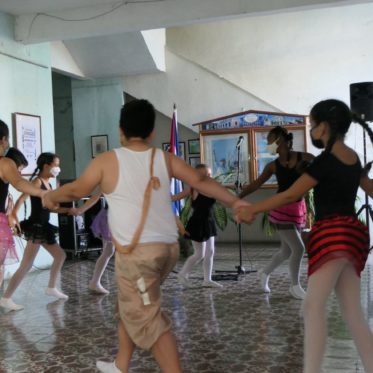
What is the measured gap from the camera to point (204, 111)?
1009 centimetres

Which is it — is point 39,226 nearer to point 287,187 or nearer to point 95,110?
Answer: point 287,187

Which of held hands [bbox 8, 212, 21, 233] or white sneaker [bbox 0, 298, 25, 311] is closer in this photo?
held hands [bbox 8, 212, 21, 233]

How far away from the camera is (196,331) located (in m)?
4.11

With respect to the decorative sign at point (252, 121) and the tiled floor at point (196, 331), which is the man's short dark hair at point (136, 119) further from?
the decorative sign at point (252, 121)

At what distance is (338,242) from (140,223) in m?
0.89

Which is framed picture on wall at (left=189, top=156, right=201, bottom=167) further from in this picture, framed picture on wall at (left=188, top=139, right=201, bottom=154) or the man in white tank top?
the man in white tank top

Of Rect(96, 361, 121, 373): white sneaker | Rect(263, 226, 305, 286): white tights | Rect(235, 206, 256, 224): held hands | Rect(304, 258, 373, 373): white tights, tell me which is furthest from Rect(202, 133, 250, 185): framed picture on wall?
Rect(304, 258, 373, 373): white tights

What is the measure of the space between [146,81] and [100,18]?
11.3 ft

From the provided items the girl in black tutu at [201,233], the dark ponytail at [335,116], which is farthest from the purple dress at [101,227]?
the dark ponytail at [335,116]

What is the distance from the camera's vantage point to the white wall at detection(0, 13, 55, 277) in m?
7.04

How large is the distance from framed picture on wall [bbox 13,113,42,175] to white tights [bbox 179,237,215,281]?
2795 millimetres

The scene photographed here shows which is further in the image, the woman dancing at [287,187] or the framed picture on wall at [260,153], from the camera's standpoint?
the framed picture on wall at [260,153]

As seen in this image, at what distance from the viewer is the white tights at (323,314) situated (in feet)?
8.36

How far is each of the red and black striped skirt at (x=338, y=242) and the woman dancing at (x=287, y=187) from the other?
1.83m
